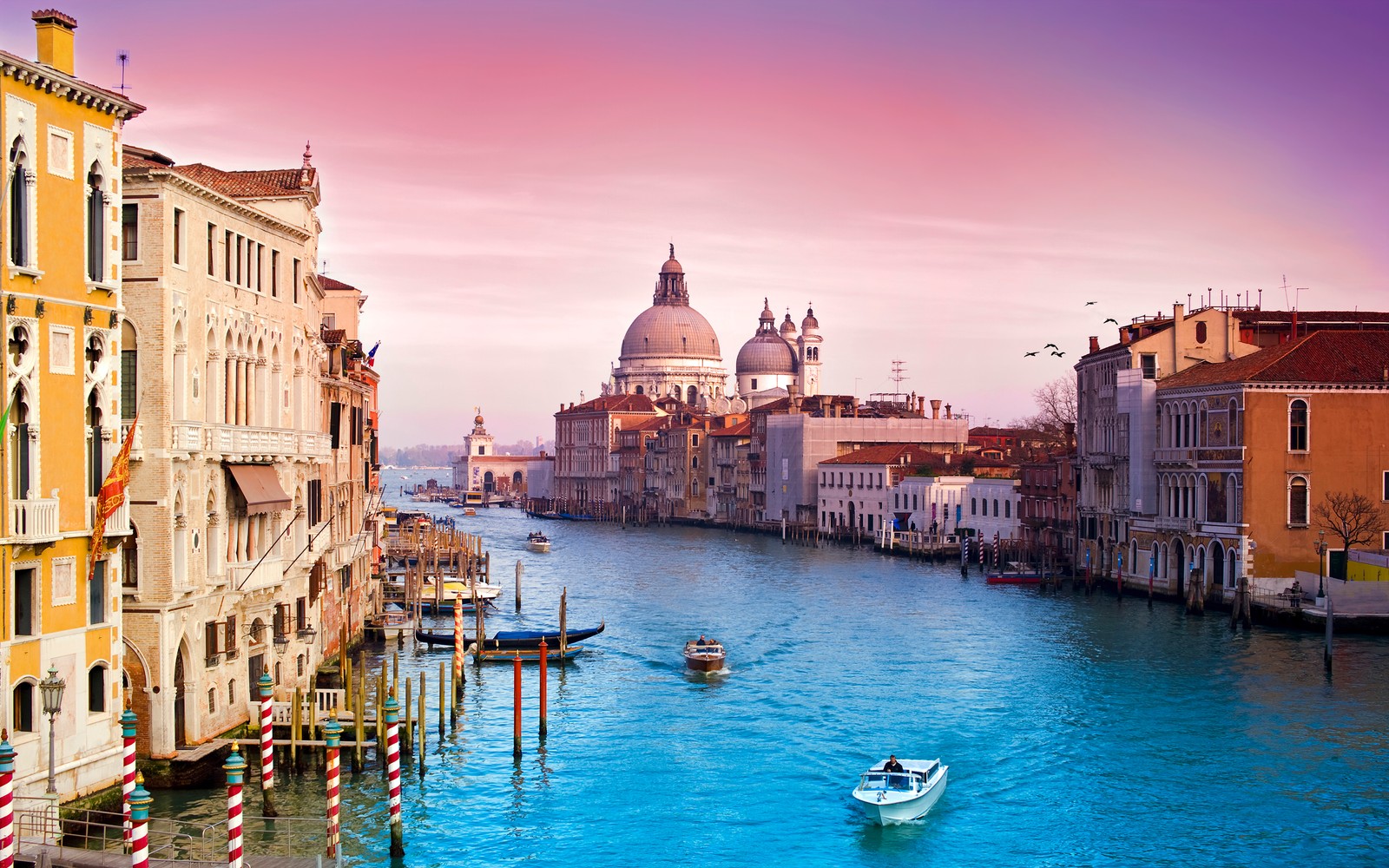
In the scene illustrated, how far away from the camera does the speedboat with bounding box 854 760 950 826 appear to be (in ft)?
52.4

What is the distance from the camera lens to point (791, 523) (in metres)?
65.8

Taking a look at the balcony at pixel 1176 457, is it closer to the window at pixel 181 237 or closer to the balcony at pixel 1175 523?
the balcony at pixel 1175 523

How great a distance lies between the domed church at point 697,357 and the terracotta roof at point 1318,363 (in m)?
63.8

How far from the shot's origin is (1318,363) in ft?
104

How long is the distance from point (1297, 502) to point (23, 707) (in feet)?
84.2

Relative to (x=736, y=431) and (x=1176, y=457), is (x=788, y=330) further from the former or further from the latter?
(x=1176, y=457)

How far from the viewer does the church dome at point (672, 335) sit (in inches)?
4119

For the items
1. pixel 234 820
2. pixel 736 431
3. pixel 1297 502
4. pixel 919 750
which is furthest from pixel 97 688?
pixel 736 431

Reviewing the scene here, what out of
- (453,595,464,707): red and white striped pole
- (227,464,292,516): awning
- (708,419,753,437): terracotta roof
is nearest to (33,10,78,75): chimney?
(227,464,292,516): awning

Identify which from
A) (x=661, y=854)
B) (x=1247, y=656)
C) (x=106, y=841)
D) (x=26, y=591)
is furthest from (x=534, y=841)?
(x=1247, y=656)

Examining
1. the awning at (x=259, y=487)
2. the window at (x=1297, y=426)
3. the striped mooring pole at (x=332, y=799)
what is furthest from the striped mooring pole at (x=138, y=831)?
the window at (x=1297, y=426)

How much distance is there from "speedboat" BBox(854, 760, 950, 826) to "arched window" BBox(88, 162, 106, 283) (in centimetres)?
905

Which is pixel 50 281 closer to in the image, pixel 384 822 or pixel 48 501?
pixel 48 501

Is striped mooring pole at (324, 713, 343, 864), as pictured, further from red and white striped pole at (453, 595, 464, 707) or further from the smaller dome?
the smaller dome
